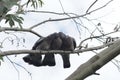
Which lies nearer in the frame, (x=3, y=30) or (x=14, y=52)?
(x=14, y=52)

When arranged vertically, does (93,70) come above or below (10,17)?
below

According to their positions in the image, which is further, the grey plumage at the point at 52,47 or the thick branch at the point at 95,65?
the grey plumage at the point at 52,47

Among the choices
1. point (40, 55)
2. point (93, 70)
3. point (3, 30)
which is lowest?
point (93, 70)

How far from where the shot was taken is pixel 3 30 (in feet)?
18.2

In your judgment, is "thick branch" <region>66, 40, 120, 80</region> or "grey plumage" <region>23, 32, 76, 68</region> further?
"grey plumage" <region>23, 32, 76, 68</region>

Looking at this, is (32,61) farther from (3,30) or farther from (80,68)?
(80,68)

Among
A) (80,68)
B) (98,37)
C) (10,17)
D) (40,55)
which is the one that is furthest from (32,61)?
(80,68)

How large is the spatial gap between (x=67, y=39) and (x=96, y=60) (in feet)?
7.74

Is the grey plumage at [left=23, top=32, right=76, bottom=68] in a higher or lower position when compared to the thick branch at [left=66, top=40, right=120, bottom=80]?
higher

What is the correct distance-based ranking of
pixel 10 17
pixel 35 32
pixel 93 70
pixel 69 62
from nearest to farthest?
pixel 93 70 → pixel 10 17 → pixel 69 62 → pixel 35 32

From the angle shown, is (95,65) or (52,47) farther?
(52,47)

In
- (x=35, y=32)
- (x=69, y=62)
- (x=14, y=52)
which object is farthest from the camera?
(x=35, y=32)

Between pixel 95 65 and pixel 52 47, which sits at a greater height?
pixel 52 47

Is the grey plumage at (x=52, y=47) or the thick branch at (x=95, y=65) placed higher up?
the grey plumage at (x=52, y=47)
